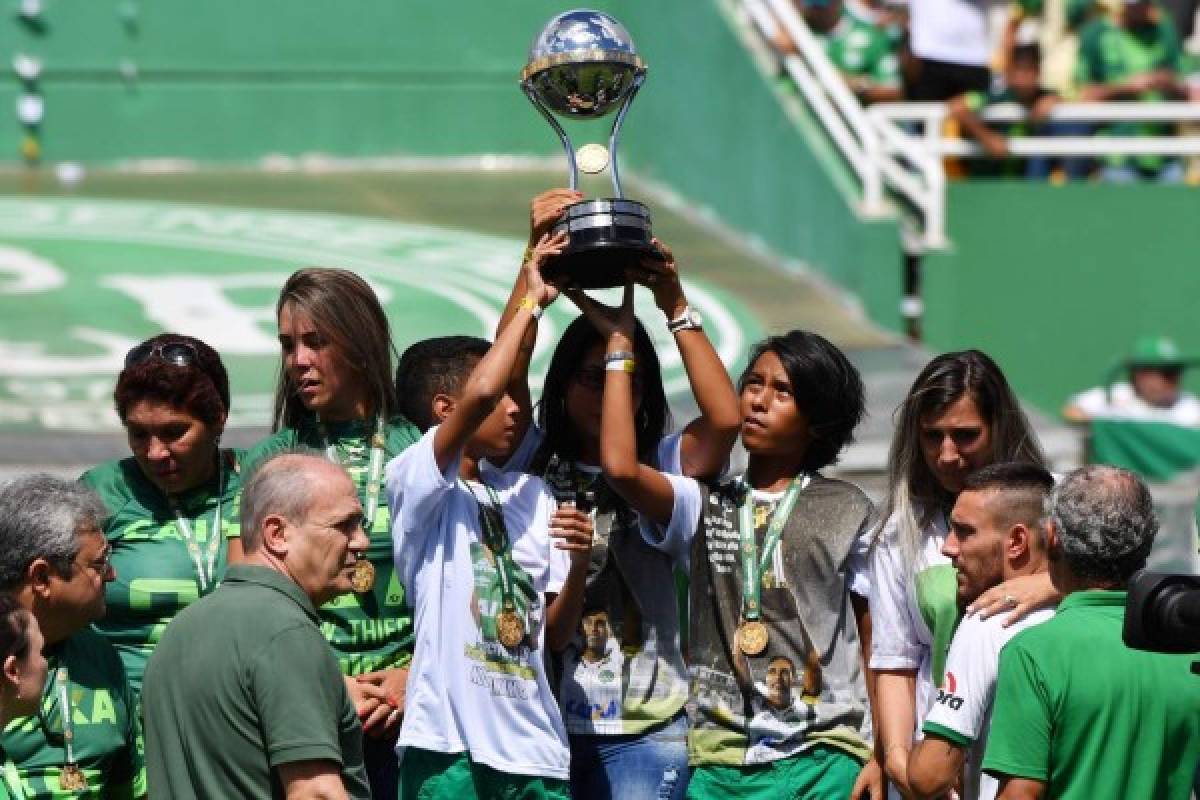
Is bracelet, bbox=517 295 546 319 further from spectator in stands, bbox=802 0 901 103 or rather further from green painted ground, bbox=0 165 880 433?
spectator in stands, bbox=802 0 901 103

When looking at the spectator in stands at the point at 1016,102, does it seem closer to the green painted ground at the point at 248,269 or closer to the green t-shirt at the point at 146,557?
the green painted ground at the point at 248,269

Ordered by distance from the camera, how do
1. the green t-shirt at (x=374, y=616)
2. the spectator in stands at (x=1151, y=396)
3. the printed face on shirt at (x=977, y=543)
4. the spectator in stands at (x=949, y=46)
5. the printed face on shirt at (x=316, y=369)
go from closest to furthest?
the printed face on shirt at (x=977, y=543)
the green t-shirt at (x=374, y=616)
the printed face on shirt at (x=316, y=369)
the spectator in stands at (x=1151, y=396)
the spectator in stands at (x=949, y=46)

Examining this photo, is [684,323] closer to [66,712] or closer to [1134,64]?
[66,712]

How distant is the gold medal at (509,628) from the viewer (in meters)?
5.01

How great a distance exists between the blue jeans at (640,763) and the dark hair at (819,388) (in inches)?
31.0

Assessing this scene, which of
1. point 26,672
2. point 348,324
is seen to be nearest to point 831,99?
point 348,324

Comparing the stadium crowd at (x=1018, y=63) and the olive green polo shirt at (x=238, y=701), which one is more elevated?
the stadium crowd at (x=1018, y=63)

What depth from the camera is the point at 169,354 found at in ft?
17.5

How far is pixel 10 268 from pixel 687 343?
9.05m

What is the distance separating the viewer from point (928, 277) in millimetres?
12945

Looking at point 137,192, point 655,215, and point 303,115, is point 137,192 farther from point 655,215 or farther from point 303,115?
point 655,215

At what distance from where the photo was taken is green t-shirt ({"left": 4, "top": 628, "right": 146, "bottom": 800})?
4.67 meters

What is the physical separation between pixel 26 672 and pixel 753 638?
1.85m

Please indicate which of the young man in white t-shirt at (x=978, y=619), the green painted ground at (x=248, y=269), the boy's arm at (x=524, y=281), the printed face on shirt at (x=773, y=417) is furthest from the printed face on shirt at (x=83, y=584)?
the green painted ground at (x=248, y=269)
